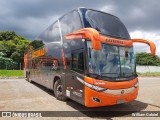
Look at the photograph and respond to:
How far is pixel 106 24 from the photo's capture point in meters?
8.38

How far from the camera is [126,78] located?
788cm

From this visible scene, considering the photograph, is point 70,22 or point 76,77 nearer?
point 76,77

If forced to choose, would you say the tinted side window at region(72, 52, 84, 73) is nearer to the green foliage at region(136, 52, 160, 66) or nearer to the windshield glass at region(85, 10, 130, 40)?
the windshield glass at region(85, 10, 130, 40)

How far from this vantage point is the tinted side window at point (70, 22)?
27.7ft

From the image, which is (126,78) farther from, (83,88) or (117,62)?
(83,88)

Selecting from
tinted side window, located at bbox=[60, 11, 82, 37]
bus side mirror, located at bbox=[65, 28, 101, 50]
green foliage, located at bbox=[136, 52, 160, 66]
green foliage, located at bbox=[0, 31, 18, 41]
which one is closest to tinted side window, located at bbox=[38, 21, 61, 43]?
tinted side window, located at bbox=[60, 11, 82, 37]

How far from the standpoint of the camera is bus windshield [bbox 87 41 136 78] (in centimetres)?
729

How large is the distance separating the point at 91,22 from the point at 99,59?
156 cm

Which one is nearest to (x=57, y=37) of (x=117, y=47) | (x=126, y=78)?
(x=117, y=47)

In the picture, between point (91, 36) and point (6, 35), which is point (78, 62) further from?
point (6, 35)

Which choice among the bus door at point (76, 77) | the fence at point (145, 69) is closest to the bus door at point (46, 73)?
the bus door at point (76, 77)

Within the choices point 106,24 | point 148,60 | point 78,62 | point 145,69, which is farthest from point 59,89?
point 148,60

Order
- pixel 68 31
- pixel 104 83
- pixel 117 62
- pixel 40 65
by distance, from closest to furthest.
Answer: pixel 104 83
pixel 117 62
pixel 68 31
pixel 40 65

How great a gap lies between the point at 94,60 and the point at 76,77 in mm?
1027
